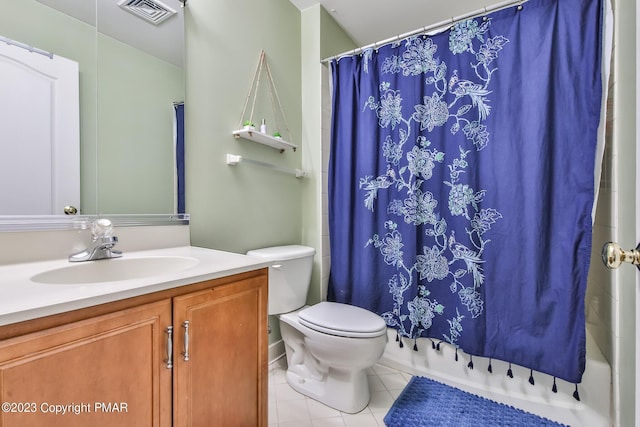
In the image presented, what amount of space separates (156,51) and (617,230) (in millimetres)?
2010

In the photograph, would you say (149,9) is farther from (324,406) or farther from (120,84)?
(324,406)

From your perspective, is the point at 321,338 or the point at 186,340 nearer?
the point at 186,340

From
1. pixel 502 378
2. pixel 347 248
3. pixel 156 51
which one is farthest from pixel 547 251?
pixel 156 51

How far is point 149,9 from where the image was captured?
123 cm

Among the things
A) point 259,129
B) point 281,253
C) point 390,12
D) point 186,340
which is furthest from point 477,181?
point 186,340

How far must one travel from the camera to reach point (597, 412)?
4.22ft

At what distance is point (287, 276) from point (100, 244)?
0.86 m

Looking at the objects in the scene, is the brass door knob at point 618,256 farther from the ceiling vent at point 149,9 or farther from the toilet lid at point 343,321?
the ceiling vent at point 149,9

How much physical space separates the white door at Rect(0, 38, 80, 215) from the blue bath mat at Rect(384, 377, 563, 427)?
1.61 meters

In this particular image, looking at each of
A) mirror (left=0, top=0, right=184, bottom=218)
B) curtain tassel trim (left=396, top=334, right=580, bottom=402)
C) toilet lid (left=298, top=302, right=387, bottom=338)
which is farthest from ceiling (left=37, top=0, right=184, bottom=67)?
curtain tassel trim (left=396, top=334, right=580, bottom=402)

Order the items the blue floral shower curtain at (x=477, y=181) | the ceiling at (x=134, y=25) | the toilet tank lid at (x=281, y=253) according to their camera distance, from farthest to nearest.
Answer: the toilet tank lid at (x=281, y=253), the blue floral shower curtain at (x=477, y=181), the ceiling at (x=134, y=25)

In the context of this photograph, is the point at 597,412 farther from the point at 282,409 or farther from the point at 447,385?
the point at 282,409

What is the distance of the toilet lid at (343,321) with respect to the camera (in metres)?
1.33

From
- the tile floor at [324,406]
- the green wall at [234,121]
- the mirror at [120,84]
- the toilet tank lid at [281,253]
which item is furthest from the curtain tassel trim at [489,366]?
the mirror at [120,84]
